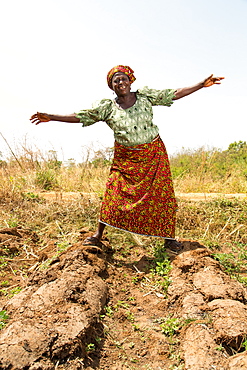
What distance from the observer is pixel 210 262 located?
3186mm

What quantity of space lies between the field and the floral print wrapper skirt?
37 centimetres

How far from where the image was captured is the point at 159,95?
365cm

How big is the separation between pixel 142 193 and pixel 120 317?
1.33 m

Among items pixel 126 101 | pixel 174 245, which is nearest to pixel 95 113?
pixel 126 101

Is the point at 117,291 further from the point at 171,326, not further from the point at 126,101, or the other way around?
the point at 126,101

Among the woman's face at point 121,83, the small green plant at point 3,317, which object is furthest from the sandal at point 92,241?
the woman's face at point 121,83

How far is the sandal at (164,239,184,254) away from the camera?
145 inches

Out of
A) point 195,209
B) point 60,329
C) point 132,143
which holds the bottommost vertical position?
point 60,329

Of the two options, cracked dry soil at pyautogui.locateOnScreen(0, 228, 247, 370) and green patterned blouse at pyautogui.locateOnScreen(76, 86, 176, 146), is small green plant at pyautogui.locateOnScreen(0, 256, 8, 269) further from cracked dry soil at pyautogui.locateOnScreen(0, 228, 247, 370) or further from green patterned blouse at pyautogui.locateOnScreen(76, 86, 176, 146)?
green patterned blouse at pyautogui.locateOnScreen(76, 86, 176, 146)

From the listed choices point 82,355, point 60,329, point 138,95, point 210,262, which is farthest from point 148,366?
point 138,95

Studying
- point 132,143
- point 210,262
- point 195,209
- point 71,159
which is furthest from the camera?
point 71,159

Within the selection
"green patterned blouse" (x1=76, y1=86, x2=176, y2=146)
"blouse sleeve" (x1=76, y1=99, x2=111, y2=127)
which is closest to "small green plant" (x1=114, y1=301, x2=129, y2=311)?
"green patterned blouse" (x1=76, y1=86, x2=176, y2=146)

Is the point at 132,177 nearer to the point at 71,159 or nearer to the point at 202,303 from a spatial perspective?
the point at 202,303

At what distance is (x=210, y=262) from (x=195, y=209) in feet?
6.63
